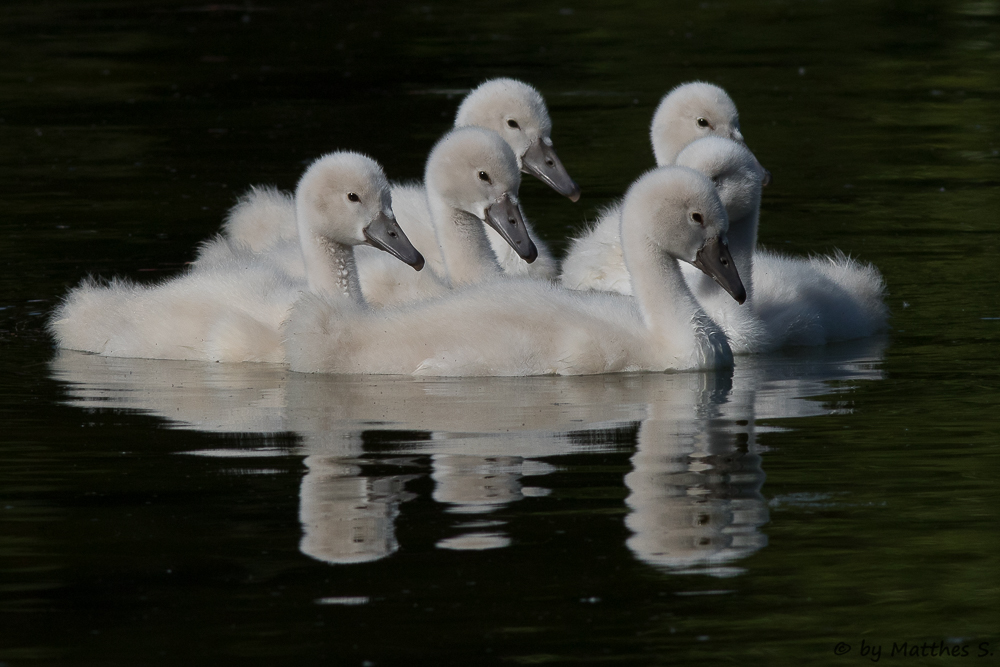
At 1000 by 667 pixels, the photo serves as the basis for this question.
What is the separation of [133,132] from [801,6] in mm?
11590

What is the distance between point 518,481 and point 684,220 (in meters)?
2.48

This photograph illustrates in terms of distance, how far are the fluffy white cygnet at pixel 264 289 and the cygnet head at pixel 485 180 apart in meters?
0.68

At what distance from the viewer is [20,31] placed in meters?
23.8

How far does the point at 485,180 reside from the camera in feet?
31.5

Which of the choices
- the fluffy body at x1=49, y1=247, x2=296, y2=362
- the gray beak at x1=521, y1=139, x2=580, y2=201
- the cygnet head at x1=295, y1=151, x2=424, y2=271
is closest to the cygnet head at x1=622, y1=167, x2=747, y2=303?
the cygnet head at x1=295, y1=151, x2=424, y2=271

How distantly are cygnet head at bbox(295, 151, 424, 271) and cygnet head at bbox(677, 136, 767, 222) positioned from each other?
5.17ft

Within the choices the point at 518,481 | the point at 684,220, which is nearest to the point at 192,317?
the point at 684,220

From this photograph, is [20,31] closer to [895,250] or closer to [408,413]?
[895,250]

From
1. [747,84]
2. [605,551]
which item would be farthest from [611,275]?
[747,84]

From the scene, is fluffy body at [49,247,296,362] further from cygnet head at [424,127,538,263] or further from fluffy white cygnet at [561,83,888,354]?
fluffy white cygnet at [561,83,888,354]

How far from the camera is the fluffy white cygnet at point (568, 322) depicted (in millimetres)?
8172

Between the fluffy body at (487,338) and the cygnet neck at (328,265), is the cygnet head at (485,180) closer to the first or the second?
A: the cygnet neck at (328,265)

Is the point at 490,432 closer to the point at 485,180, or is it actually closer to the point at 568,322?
the point at 568,322

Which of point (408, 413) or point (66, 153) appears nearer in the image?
point (408, 413)
